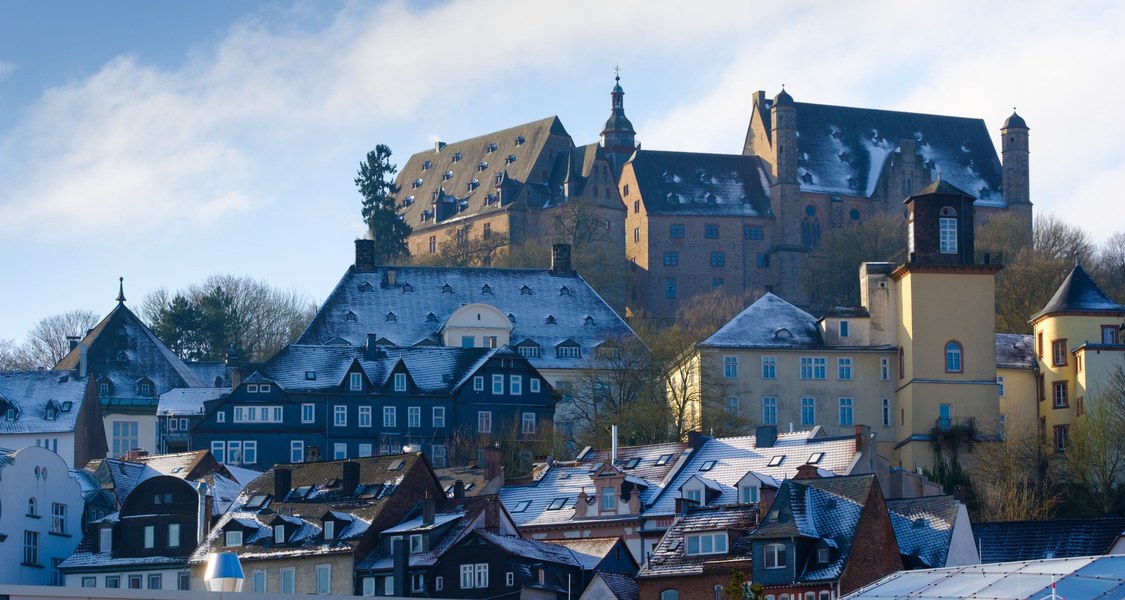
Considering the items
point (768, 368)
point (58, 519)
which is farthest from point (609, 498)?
point (768, 368)

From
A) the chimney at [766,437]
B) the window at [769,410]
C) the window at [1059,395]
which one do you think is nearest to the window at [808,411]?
the window at [769,410]

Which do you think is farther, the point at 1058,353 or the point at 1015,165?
the point at 1015,165

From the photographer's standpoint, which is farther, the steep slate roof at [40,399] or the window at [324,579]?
the steep slate roof at [40,399]

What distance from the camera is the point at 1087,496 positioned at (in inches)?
3187

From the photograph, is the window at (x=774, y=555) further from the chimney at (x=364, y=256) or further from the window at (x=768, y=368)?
the chimney at (x=364, y=256)

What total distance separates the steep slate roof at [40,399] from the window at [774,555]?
1481 inches

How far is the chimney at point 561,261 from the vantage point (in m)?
112

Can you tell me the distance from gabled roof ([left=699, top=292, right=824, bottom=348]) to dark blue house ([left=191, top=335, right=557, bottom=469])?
7135mm

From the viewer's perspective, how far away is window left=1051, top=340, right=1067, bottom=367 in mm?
92125

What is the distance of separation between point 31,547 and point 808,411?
32153 millimetres

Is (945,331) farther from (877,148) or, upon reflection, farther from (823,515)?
(877,148)

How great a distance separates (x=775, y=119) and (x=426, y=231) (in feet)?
82.0

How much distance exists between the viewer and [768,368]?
93062 mm

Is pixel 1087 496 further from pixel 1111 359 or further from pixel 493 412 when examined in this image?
pixel 493 412
